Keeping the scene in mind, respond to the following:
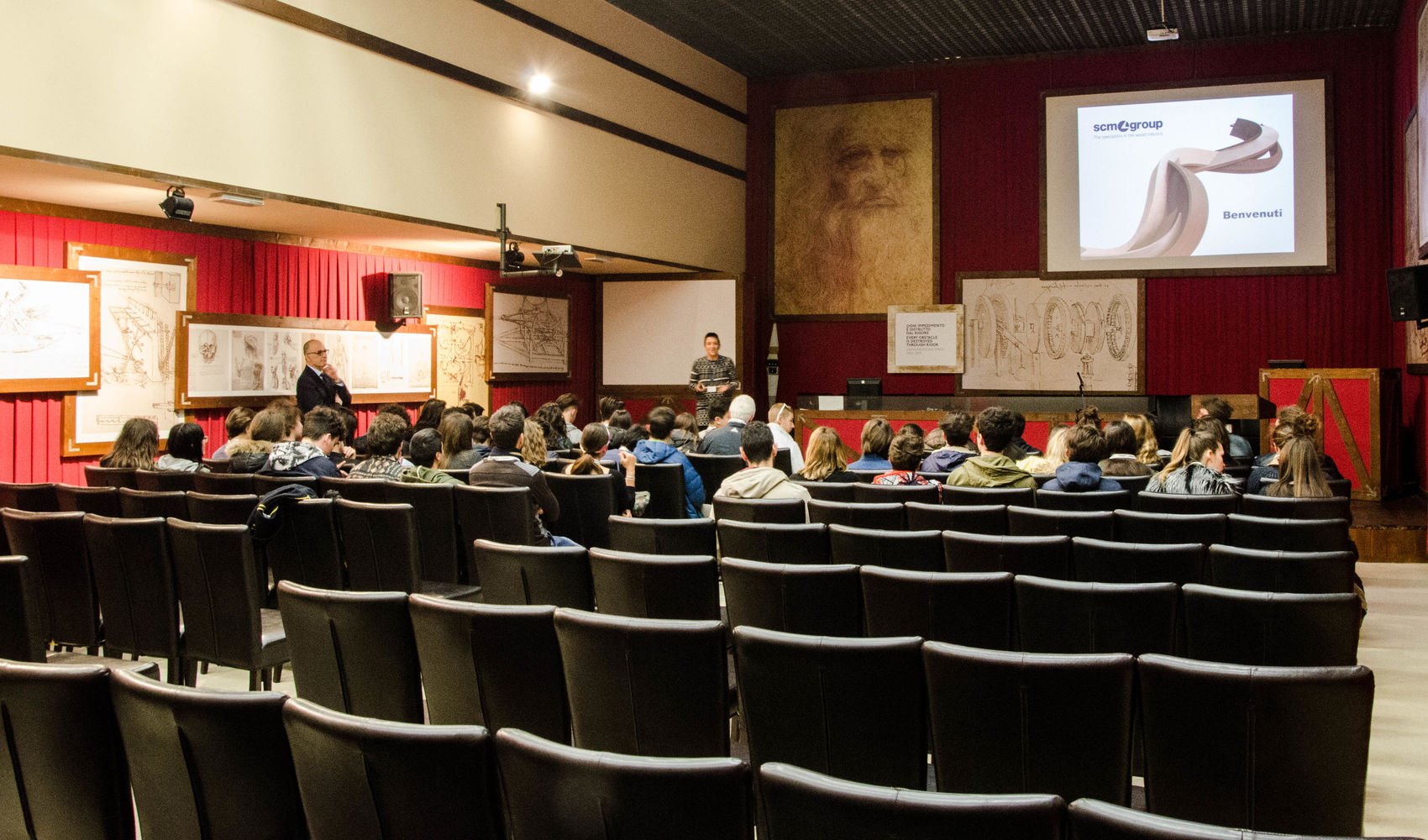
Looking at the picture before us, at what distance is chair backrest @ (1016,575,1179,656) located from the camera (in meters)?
2.99

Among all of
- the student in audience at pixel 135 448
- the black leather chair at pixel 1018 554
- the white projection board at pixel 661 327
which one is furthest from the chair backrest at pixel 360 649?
the white projection board at pixel 661 327

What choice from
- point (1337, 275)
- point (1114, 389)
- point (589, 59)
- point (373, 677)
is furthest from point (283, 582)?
point (1337, 275)

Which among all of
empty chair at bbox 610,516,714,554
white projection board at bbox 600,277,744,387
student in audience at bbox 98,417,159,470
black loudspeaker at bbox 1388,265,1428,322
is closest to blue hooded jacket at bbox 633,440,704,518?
empty chair at bbox 610,516,714,554

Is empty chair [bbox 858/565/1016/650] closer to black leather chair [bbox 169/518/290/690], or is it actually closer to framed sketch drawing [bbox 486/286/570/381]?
black leather chair [bbox 169/518/290/690]

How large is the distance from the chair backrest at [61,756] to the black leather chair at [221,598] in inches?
55.2

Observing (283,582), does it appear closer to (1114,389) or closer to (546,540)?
(546,540)

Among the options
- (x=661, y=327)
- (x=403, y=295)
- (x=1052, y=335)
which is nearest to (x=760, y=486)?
(x=403, y=295)

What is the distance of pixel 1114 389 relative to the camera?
12.3m

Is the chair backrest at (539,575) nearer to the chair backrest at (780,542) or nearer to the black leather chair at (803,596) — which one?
the black leather chair at (803,596)

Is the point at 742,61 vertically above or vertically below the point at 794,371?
above

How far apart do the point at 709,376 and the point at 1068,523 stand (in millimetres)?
7236

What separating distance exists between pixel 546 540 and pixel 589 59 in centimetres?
705

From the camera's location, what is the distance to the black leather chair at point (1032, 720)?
7.40ft

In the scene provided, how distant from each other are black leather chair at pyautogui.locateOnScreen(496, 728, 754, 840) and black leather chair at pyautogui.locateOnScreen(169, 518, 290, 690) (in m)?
2.20
